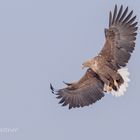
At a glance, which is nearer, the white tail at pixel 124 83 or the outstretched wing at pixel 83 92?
the white tail at pixel 124 83

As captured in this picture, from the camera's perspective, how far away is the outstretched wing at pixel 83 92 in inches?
520

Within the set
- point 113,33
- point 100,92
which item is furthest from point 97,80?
point 113,33

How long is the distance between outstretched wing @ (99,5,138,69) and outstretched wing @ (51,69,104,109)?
0.90 meters

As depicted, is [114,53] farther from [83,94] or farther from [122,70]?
[83,94]

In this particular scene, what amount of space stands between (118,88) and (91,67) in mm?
976

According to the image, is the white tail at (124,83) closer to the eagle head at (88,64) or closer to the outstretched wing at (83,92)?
the outstretched wing at (83,92)

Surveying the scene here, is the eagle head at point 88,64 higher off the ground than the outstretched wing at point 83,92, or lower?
higher

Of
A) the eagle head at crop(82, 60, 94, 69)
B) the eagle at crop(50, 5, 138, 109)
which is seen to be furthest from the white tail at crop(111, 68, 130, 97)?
the eagle head at crop(82, 60, 94, 69)

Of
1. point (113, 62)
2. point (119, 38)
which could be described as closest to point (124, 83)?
point (113, 62)

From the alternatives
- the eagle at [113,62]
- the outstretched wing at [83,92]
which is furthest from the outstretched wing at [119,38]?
the outstretched wing at [83,92]

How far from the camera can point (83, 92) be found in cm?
1358

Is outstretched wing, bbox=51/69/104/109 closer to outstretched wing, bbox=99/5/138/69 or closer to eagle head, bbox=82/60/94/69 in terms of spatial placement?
eagle head, bbox=82/60/94/69

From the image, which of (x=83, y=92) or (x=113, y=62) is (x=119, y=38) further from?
(x=83, y=92)

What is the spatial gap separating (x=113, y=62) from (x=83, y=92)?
1.43 metres
